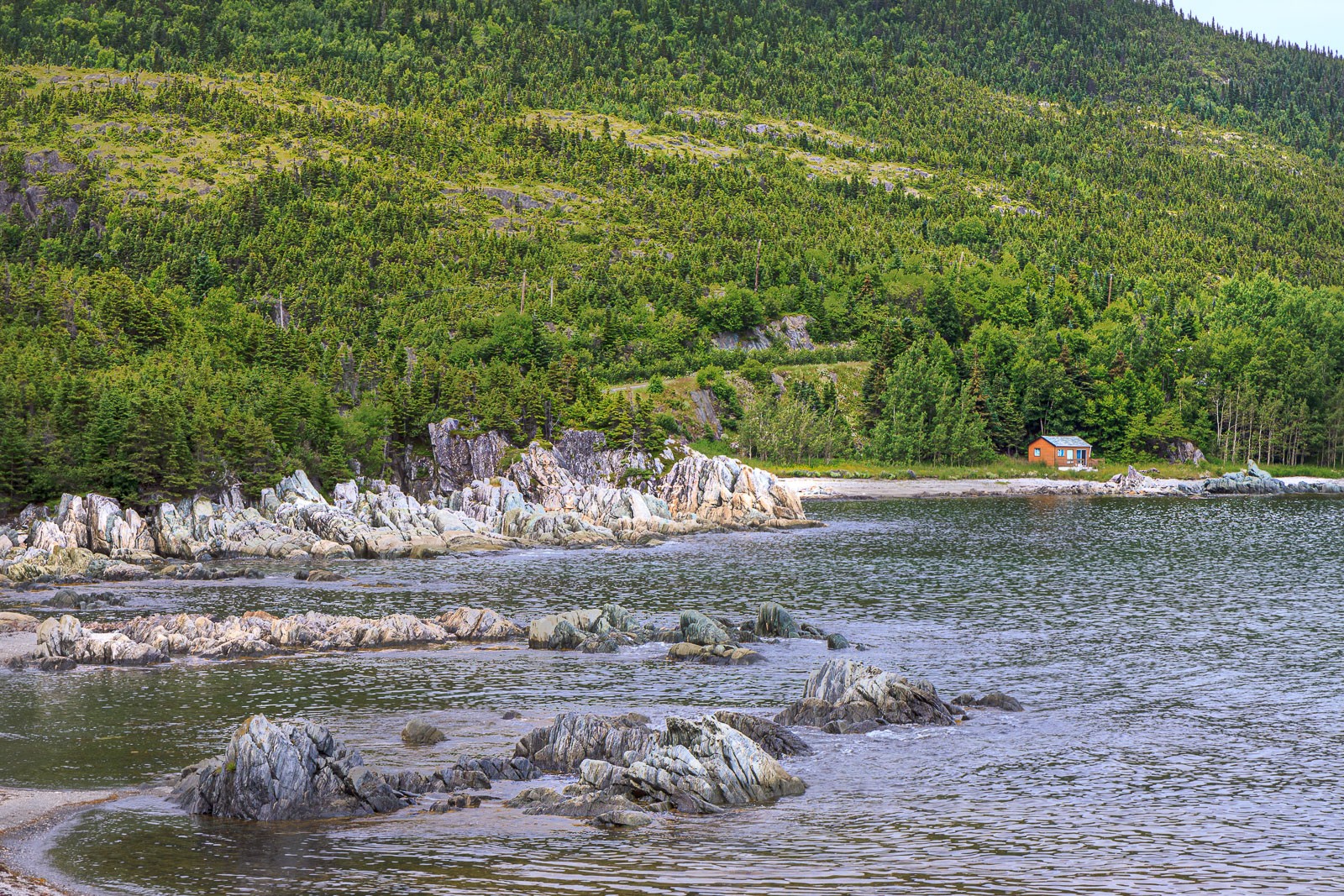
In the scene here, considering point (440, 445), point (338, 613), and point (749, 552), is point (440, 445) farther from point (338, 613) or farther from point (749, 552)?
point (338, 613)

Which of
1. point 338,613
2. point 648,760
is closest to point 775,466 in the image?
point 338,613

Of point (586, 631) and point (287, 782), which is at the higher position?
point (287, 782)

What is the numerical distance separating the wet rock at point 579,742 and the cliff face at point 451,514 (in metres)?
54.4

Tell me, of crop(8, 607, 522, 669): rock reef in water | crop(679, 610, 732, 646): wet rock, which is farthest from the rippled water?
crop(679, 610, 732, 646): wet rock

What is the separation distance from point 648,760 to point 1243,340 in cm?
18291

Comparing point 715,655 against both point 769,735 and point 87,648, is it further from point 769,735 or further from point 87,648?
point 87,648

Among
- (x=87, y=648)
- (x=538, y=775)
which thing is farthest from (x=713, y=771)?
(x=87, y=648)

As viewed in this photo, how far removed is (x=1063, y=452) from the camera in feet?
574

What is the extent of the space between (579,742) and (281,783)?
9439mm

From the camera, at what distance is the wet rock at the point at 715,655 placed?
53.5 metres

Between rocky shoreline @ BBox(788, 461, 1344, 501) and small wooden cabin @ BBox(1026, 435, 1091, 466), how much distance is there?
11.8m

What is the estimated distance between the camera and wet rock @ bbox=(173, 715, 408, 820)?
105 ft

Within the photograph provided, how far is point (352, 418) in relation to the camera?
11338 cm

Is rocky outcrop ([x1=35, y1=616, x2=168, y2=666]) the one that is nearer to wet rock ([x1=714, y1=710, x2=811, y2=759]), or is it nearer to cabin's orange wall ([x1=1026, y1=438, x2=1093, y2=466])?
wet rock ([x1=714, y1=710, x2=811, y2=759])
